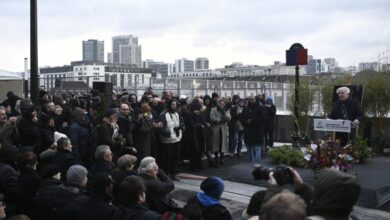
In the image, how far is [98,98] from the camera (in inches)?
439

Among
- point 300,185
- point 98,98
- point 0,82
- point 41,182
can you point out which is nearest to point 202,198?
point 300,185

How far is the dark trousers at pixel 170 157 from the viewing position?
1075 centimetres

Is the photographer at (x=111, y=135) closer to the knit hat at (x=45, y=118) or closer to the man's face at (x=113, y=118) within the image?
the man's face at (x=113, y=118)

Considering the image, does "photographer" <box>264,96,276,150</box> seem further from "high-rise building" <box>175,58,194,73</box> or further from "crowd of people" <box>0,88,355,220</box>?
"high-rise building" <box>175,58,194,73</box>

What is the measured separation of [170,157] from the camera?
425 inches

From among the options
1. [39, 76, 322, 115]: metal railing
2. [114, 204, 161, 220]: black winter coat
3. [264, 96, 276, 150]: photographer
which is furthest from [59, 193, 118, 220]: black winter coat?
[39, 76, 322, 115]: metal railing

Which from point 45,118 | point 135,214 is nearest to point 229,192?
point 45,118

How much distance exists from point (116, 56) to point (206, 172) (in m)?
98.9

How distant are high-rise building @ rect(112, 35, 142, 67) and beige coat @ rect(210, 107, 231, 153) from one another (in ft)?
300

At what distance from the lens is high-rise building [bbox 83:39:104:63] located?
5738 centimetres

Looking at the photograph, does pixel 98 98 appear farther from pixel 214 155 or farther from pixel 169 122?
pixel 214 155

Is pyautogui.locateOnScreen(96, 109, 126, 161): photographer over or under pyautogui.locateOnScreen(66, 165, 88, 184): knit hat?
over

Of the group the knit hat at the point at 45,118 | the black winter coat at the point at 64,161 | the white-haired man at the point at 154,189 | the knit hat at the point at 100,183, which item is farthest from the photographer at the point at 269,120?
the knit hat at the point at 100,183

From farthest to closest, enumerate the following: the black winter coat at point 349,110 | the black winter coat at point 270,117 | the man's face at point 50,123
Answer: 1. the black winter coat at point 270,117
2. the black winter coat at point 349,110
3. the man's face at point 50,123
